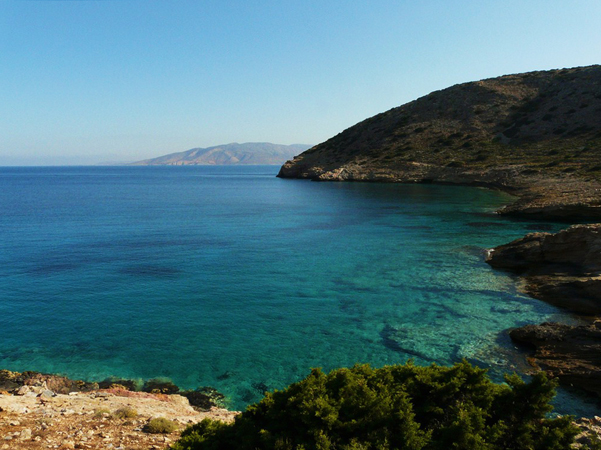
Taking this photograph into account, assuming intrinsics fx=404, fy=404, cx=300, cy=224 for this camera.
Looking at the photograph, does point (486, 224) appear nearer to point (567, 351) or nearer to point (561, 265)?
point (561, 265)

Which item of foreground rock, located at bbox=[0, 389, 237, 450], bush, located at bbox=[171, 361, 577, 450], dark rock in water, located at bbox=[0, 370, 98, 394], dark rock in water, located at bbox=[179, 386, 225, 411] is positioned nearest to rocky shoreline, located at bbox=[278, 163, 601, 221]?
bush, located at bbox=[171, 361, 577, 450]

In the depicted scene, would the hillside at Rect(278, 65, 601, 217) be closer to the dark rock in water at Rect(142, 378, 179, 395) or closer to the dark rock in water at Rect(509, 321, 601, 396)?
the dark rock in water at Rect(509, 321, 601, 396)

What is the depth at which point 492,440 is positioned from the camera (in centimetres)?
828

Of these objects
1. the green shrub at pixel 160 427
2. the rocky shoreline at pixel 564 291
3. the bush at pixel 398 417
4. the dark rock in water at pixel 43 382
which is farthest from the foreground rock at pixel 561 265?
the dark rock in water at pixel 43 382

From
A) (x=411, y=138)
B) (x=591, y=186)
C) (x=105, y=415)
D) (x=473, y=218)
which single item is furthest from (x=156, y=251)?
(x=411, y=138)

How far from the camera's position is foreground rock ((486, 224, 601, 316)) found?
23.3 meters

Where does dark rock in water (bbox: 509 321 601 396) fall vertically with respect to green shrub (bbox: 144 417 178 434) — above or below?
below

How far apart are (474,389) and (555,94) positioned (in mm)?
137095

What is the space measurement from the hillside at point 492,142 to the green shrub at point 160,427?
53443 millimetres

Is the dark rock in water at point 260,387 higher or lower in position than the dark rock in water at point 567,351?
lower

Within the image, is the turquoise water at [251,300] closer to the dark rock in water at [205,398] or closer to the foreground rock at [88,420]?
the dark rock in water at [205,398]

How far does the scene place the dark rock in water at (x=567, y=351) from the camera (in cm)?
1588

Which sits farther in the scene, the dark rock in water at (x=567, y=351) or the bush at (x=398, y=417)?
the dark rock in water at (x=567, y=351)

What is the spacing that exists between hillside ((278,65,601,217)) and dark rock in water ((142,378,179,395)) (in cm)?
5073
